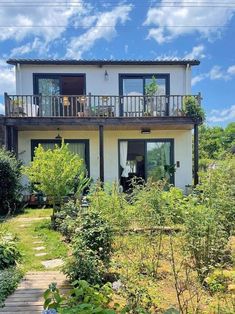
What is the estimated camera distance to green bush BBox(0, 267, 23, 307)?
14.8ft

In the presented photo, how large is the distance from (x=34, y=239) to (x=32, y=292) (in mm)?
3077

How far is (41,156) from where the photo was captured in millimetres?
9070

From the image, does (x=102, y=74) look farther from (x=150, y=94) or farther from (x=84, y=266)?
Answer: (x=84, y=266)

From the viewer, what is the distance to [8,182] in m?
11.5

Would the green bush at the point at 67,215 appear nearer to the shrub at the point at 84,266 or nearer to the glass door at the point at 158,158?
the shrub at the point at 84,266

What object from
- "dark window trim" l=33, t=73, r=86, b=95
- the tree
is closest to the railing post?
"dark window trim" l=33, t=73, r=86, b=95

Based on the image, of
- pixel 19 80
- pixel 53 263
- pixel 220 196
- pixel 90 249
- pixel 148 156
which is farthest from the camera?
pixel 148 156

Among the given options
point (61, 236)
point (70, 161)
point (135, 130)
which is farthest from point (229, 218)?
point (135, 130)

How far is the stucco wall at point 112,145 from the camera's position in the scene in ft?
49.2

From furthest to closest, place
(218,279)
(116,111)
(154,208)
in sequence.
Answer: (116,111) < (154,208) < (218,279)

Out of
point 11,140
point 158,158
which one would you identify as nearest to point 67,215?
point 11,140

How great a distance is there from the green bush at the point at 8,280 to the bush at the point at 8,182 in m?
6.27

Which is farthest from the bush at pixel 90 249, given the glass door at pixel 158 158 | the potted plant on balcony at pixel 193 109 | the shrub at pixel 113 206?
the glass door at pixel 158 158

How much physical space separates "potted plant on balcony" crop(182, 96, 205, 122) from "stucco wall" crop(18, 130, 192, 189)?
1896 millimetres
